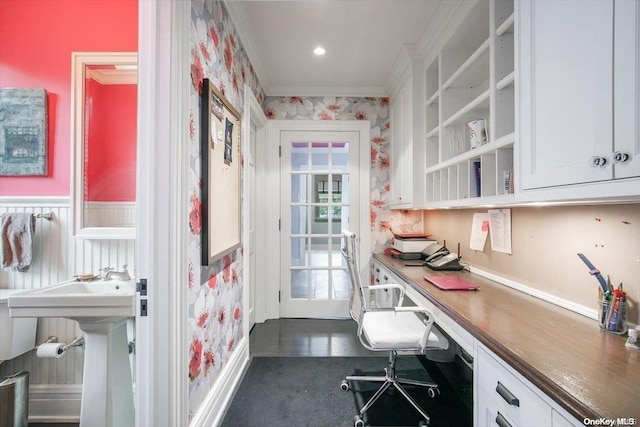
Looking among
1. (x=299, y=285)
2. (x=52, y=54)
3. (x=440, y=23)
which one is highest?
(x=440, y=23)

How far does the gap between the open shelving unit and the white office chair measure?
757 millimetres

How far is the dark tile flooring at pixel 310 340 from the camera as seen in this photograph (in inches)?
94.3

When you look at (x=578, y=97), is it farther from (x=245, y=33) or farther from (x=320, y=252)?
(x=320, y=252)

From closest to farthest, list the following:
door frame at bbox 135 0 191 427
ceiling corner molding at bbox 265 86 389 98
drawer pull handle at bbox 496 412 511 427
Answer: drawer pull handle at bbox 496 412 511 427, door frame at bbox 135 0 191 427, ceiling corner molding at bbox 265 86 389 98

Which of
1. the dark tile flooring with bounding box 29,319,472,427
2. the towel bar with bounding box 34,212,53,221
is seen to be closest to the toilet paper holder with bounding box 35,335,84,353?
the towel bar with bounding box 34,212,53,221

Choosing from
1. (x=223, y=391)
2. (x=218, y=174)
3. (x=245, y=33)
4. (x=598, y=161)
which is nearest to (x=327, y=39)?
(x=245, y=33)

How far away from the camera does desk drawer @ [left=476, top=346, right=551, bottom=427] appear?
75 cm

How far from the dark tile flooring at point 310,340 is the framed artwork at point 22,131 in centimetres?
206

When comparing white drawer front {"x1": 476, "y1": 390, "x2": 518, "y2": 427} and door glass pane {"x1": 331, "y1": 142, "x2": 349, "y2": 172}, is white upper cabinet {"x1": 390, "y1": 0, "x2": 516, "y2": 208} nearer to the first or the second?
door glass pane {"x1": 331, "y1": 142, "x2": 349, "y2": 172}

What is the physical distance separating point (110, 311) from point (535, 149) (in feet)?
6.43

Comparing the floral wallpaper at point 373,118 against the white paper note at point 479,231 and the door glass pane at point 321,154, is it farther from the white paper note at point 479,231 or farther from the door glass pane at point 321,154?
the white paper note at point 479,231

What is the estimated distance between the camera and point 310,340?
8.75 feet

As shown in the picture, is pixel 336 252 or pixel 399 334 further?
pixel 336 252

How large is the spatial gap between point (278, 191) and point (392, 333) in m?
2.01
